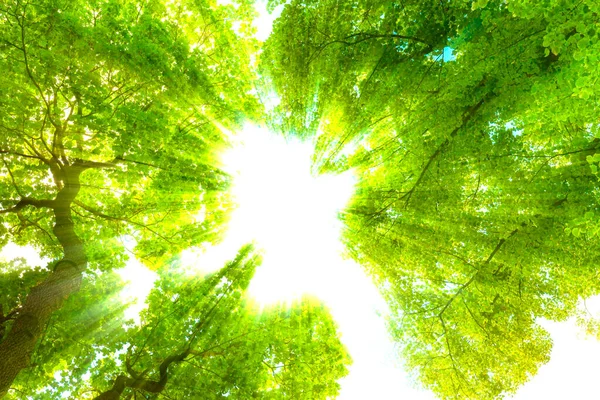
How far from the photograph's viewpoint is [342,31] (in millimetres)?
5699

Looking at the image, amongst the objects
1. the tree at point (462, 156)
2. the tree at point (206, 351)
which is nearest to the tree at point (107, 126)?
the tree at point (206, 351)

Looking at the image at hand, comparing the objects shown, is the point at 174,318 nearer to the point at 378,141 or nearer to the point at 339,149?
the point at 339,149

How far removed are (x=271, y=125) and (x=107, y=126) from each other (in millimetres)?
4127

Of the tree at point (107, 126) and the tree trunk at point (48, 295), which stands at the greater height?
the tree at point (107, 126)

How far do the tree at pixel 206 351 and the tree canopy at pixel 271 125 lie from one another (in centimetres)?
4

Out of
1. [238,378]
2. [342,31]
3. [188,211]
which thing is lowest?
[238,378]

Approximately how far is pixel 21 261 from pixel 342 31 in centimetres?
859

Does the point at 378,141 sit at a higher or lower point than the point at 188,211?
higher

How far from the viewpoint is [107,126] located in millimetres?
5895

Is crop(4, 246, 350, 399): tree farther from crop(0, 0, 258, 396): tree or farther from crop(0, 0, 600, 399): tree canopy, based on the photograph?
crop(0, 0, 258, 396): tree

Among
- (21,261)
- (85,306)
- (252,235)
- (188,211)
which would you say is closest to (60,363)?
(85,306)

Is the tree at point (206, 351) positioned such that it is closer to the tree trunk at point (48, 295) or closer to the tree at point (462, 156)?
the tree trunk at point (48, 295)

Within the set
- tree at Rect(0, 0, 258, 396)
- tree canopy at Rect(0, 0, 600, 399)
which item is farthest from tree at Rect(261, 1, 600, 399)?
tree at Rect(0, 0, 258, 396)

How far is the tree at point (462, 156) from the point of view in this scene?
13.4 feet
